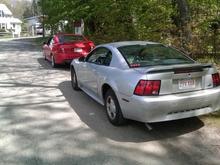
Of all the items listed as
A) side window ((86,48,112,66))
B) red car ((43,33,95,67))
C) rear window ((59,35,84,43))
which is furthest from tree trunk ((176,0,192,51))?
side window ((86,48,112,66))

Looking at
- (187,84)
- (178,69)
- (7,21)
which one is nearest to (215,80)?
(187,84)

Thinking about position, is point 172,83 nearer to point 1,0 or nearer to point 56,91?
point 56,91

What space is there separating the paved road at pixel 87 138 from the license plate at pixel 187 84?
30.3 inches

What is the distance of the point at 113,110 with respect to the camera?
18.2 ft

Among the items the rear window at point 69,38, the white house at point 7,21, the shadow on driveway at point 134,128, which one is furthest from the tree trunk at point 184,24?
the white house at point 7,21

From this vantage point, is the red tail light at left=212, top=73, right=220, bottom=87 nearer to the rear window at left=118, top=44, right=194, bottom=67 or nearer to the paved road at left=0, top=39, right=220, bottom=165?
the rear window at left=118, top=44, right=194, bottom=67

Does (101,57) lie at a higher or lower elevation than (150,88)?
higher

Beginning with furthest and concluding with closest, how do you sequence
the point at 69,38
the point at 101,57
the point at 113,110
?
the point at 69,38 → the point at 101,57 → the point at 113,110

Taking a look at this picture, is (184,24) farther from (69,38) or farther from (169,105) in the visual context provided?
(169,105)

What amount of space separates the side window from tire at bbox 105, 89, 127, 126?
688 mm

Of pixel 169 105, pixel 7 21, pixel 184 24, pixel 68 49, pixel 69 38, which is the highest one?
pixel 7 21

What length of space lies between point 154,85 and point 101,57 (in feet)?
6.60

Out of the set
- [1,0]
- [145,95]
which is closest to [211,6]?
[145,95]

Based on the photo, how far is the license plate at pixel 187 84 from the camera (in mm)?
4910
